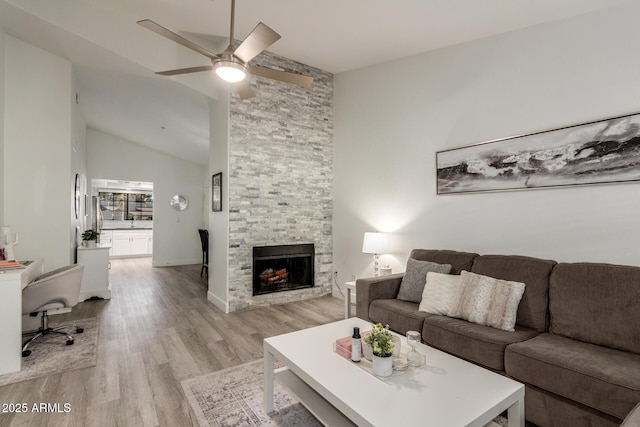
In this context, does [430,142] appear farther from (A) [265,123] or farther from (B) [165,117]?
(B) [165,117]

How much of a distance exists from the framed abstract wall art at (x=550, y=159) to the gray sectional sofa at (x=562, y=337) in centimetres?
72

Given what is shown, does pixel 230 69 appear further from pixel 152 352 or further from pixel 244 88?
pixel 152 352

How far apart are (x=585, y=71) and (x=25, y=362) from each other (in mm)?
5277

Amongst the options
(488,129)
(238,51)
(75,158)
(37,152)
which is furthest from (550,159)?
(75,158)

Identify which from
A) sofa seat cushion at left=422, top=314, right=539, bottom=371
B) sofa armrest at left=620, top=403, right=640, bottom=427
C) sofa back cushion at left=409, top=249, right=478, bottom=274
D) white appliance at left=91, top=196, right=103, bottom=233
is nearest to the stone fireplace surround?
sofa back cushion at left=409, top=249, right=478, bottom=274

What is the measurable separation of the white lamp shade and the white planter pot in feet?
7.10

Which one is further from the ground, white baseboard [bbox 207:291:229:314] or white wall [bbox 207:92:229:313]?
white wall [bbox 207:92:229:313]

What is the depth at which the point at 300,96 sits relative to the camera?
4750 mm

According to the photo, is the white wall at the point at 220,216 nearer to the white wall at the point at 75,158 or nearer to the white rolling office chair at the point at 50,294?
the white rolling office chair at the point at 50,294

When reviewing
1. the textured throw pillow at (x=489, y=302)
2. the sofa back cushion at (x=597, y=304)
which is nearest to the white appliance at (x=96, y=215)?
the textured throw pillow at (x=489, y=302)

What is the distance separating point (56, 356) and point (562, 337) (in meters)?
4.16

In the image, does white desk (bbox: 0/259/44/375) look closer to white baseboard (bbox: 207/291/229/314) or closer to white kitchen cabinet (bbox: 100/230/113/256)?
white baseboard (bbox: 207/291/229/314)

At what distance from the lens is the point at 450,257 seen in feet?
10.3

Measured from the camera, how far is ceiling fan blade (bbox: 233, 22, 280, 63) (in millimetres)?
1991
